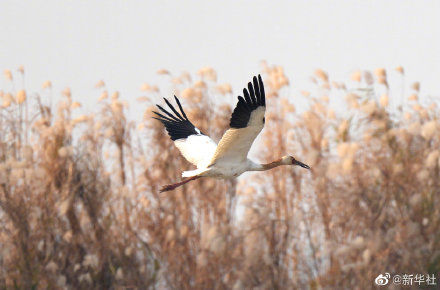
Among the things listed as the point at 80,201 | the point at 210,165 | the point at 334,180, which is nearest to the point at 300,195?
the point at 334,180

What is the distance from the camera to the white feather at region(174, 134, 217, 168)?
11.4 meters

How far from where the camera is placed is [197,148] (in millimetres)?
11734

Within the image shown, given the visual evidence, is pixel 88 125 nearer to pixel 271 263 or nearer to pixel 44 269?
pixel 44 269

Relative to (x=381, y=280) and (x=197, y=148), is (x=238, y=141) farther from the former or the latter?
(x=381, y=280)

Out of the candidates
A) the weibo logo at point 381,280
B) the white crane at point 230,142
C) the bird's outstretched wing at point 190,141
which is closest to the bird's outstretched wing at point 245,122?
the white crane at point 230,142

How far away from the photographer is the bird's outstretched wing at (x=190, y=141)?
11.5 m

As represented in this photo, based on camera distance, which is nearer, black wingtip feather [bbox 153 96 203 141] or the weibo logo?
black wingtip feather [bbox 153 96 203 141]

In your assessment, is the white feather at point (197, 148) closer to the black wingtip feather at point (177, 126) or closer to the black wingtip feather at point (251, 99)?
the black wingtip feather at point (177, 126)

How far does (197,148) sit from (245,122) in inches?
78.8

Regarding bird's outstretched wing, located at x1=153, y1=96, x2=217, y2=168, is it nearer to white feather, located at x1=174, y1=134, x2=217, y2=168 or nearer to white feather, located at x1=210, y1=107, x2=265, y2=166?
white feather, located at x1=174, y1=134, x2=217, y2=168

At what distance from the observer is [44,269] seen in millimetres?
15219

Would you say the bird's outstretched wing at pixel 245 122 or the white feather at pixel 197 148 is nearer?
the bird's outstretched wing at pixel 245 122

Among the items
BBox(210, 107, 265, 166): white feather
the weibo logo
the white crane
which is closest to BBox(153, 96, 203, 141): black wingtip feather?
the white crane

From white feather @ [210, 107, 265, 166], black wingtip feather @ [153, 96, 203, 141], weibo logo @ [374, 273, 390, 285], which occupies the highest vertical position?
black wingtip feather @ [153, 96, 203, 141]
